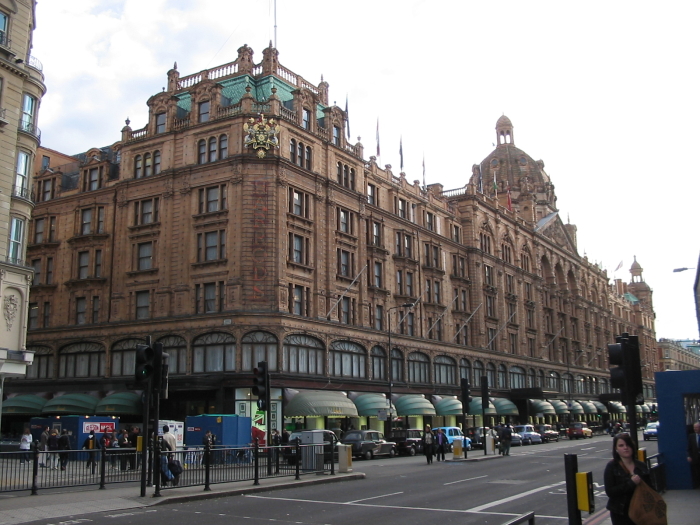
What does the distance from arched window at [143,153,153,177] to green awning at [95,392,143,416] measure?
1567 cm

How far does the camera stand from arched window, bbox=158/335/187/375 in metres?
45.8

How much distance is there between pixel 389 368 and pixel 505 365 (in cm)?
2626

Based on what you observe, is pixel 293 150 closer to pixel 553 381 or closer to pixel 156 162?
pixel 156 162

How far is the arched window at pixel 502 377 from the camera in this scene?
72.7m

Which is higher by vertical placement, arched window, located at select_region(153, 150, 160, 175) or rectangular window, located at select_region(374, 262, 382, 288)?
arched window, located at select_region(153, 150, 160, 175)

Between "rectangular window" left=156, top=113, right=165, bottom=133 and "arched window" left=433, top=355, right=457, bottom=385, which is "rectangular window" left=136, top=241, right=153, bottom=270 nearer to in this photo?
"rectangular window" left=156, top=113, right=165, bottom=133

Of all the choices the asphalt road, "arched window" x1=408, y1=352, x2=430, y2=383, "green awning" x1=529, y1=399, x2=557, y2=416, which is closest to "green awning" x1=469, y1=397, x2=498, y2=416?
"arched window" x1=408, y1=352, x2=430, y2=383

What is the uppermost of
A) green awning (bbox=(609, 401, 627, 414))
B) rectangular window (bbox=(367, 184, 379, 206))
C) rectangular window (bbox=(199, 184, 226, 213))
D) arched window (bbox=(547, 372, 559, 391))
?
rectangular window (bbox=(367, 184, 379, 206))

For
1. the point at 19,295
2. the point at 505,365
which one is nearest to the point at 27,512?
the point at 19,295

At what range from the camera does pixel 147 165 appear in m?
51.0

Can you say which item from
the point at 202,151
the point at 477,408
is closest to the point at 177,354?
the point at 202,151

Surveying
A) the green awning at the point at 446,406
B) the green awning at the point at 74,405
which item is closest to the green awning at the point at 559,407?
the green awning at the point at 446,406

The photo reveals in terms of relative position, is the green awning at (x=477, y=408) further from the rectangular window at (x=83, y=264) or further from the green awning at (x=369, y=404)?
the rectangular window at (x=83, y=264)

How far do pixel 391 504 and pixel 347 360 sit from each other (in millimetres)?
31923
